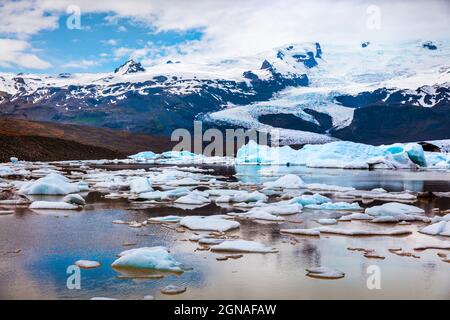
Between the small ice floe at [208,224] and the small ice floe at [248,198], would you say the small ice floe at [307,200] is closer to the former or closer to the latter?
the small ice floe at [248,198]

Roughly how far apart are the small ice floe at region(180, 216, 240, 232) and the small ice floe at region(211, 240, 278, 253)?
212 cm

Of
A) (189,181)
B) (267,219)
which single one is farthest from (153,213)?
(189,181)

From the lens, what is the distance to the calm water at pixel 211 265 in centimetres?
751

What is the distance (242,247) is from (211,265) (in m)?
1.35

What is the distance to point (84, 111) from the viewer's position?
620 feet

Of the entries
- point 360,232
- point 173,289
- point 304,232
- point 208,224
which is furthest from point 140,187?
point 173,289

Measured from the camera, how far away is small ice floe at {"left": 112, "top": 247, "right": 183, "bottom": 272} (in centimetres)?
862

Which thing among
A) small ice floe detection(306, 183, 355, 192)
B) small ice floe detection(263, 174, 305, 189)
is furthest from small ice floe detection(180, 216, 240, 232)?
small ice floe detection(306, 183, 355, 192)

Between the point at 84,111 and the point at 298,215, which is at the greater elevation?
the point at 84,111

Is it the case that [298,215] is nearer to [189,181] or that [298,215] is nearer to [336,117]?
[189,181]

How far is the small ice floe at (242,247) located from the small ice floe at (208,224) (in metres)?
2.12

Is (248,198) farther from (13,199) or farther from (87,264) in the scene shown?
(87,264)

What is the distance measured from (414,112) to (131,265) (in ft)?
677

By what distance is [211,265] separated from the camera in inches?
355
